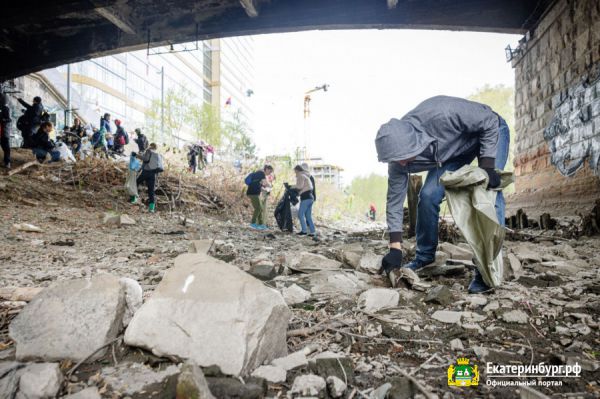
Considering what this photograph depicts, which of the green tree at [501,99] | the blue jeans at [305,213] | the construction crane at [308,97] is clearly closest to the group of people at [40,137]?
the blue jeans at [305,213]

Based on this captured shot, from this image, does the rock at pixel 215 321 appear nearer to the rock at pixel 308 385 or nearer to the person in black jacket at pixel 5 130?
the rock at pixel 308 385

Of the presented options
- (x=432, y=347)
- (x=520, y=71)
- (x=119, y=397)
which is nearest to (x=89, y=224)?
(x=119, y=397)

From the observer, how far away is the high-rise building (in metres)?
16.6

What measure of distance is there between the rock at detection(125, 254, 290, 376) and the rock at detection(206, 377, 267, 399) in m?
0.07

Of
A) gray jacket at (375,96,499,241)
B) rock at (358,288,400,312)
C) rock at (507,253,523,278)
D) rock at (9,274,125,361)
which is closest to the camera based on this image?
rock at (9,274,125,361)

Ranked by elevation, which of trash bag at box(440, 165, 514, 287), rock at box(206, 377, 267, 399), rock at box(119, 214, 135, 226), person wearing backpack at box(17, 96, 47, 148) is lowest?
rock at box(206, 377, 267, 399)

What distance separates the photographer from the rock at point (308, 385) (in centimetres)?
109

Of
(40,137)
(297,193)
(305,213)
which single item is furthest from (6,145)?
(305,213)

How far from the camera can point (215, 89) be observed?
54.8 metres

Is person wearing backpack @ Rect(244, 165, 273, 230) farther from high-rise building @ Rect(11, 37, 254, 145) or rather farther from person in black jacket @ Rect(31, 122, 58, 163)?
person in black jacket @ Rect(31, 122, 58, 163)

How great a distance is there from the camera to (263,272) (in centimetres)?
248

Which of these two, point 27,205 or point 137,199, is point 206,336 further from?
point 137,199

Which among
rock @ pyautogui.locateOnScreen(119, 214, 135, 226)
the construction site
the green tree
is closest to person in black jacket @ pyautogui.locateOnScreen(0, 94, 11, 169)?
the construction site

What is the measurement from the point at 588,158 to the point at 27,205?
930 centimetres
